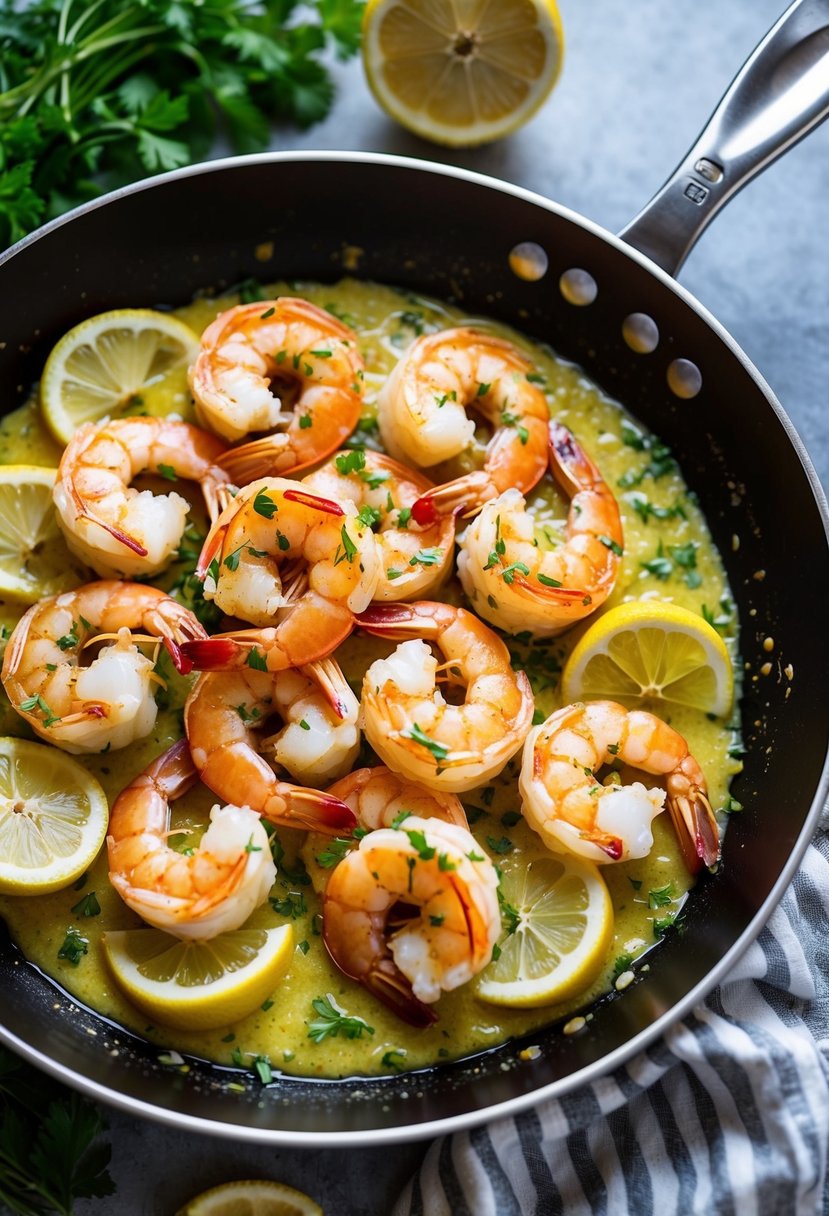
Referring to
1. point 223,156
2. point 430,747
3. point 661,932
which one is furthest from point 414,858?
point 223,156

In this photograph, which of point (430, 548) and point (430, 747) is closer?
point (430, 747)

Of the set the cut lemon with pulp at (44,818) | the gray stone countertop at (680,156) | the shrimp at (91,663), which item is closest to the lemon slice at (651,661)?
the gray stone countertop at (680,156)

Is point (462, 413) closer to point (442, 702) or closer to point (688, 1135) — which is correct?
point (442, 702)

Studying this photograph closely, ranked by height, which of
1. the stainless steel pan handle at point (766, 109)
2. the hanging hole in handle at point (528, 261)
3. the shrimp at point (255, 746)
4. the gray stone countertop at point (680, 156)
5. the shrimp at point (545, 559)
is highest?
the stainless steel pan handle at point (766, 109)

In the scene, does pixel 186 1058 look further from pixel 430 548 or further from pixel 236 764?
pixel 430 548

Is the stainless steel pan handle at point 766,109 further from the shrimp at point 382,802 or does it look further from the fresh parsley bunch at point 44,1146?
the fresh parsley bunch at point 44,1146

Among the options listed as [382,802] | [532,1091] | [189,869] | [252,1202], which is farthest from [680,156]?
[252,1202]
